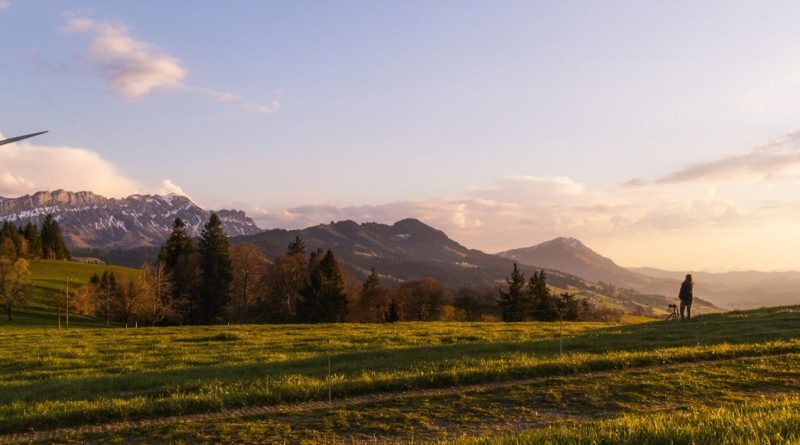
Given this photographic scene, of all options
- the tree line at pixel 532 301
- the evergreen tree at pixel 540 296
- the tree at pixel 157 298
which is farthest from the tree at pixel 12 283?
the evergreen tree at pixel 540 296

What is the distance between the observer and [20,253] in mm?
132375

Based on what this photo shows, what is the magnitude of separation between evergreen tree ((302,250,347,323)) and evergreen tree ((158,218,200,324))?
18.3 metres

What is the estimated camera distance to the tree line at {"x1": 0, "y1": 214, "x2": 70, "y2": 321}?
8950cm

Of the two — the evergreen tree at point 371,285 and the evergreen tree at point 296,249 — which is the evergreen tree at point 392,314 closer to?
the evergreen tree at point 371,285

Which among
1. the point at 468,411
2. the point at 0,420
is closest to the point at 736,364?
the point at 468,411

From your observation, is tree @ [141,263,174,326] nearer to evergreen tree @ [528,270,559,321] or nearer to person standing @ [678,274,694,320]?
evergreen tree @ [528,270,559,321]

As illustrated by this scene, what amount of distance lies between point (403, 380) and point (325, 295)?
7477 cm

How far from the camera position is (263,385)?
49.4 ft

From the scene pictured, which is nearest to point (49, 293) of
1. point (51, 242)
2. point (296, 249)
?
point (296, 249)

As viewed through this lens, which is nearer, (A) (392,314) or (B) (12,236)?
(A) (392,314)

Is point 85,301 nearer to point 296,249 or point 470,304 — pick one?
point 296,249

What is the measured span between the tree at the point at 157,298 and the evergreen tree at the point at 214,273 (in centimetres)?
540

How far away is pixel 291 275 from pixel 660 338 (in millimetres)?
78849

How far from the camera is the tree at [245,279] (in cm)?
9469
